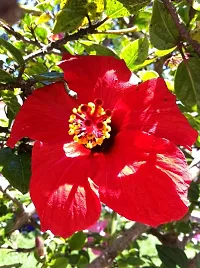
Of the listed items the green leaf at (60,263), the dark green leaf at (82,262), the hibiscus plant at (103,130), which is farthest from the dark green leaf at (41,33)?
the dark green leaf at (82,262)

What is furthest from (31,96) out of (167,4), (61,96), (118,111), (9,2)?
(9,2)

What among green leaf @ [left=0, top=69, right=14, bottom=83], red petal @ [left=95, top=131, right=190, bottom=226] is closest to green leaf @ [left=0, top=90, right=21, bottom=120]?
green leaf @ [left=0, top=69, right=14, bottom=83]

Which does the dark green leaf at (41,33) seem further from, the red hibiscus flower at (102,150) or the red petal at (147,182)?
the red petal at (147,182)

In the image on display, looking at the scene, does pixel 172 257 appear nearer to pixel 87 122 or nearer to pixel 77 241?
pixel 77 241

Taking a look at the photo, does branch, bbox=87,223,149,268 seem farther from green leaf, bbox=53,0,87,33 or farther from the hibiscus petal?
green leaf, bbox=53,0,87,33

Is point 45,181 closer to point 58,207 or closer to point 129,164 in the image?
point 58,207

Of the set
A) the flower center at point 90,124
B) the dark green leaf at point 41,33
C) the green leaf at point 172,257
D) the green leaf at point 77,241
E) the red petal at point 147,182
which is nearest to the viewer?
the red petal at point 147,182

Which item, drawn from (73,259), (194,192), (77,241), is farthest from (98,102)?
(73,259)
